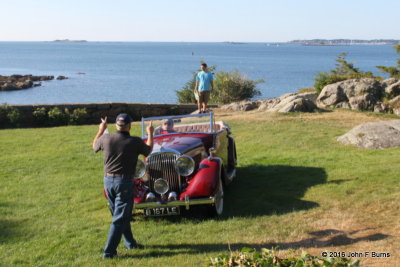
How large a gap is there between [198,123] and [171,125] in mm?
576

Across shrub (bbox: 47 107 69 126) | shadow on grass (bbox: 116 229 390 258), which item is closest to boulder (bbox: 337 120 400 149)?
shadow on grass (bbox: 116 229 390 258)

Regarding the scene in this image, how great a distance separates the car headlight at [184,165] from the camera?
7.48 metres

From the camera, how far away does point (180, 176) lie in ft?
24.8

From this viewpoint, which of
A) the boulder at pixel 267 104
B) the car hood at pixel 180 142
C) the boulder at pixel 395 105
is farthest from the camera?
the boulder at pixel 267 104

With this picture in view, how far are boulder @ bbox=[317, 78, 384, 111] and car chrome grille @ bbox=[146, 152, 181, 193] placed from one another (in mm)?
12265

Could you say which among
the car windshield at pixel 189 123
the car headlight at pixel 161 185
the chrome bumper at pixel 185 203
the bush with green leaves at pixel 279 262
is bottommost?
the chrome bumper at pixel 185 203

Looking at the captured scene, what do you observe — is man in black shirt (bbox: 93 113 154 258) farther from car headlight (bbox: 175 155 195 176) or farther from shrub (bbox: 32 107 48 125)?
shrub (bbox: 32 107 48 125)

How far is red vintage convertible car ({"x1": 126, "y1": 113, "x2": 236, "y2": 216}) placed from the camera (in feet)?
23.3

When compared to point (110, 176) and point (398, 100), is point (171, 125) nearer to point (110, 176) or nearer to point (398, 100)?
point (110, 176)

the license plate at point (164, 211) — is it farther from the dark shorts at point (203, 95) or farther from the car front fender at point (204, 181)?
the dark shorts at point (203, 95)

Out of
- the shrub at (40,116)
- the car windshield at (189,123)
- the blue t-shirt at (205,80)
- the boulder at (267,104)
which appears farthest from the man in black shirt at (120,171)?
the boulder at (267,104)

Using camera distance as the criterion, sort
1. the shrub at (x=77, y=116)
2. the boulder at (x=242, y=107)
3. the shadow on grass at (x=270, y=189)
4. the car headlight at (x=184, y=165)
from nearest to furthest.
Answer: the car headlight at (x=184, y=165), the shadow on grass at (x=270, y=189), the shrub at (x=77, y=116), the boulder at (x=242, y=107)

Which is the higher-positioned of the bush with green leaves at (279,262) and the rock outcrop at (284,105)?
the bush with green leaves at (279,262)

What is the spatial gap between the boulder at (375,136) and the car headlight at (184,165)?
5.67 metres
